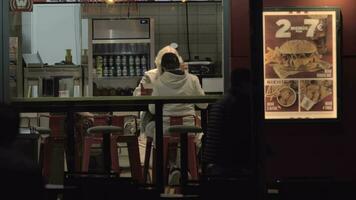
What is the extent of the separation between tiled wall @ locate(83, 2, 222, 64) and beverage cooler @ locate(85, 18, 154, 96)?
0.34 feet

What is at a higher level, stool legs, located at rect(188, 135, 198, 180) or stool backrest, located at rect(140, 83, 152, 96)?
stool backrest, located at rect(140, 83, 152, 96)

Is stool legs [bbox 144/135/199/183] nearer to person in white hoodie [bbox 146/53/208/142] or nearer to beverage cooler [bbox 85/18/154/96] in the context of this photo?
person in white hoodie [bbox 146/53/208/142]

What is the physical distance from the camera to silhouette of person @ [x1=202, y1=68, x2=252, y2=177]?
199 inches

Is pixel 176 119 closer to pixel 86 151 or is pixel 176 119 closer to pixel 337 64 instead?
pixel 86 151

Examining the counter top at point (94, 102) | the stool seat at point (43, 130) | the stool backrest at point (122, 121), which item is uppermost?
the counter top at point (94, 102)

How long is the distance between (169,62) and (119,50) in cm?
171

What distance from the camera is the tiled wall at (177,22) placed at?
775 cm

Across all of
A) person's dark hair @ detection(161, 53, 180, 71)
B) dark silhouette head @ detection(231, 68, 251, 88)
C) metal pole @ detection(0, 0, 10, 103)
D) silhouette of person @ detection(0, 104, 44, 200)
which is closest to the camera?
silhouette of person @ detection(0, 104, 44, 200)

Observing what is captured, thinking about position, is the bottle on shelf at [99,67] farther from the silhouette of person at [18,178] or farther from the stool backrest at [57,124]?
the silhouette of person at [18,178]

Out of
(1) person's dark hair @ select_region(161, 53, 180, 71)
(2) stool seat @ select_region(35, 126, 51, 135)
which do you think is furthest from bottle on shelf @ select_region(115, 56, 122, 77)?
(2) stool seat @ select_region(35, 126, 51, 135)

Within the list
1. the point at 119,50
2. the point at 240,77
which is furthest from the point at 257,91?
the point at 119,50

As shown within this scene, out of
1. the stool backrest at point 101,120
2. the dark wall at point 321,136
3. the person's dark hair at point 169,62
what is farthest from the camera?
the person's dark hair at point 169,62

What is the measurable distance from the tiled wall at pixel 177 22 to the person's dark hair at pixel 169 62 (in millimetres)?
1125

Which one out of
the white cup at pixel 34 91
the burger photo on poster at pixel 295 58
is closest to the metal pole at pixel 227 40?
the burger photo on poster at pixel 295 58
